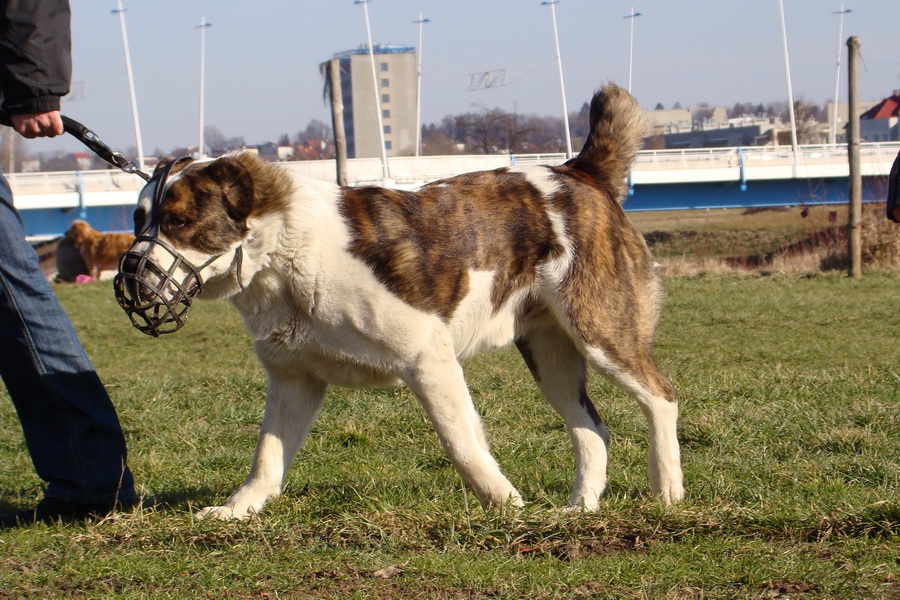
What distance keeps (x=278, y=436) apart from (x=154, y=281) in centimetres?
98

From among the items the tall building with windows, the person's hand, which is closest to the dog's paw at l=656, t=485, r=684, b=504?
the person's hand

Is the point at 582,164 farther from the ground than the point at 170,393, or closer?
farther from the ground

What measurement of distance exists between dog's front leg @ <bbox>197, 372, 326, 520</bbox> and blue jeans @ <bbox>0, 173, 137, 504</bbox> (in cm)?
52

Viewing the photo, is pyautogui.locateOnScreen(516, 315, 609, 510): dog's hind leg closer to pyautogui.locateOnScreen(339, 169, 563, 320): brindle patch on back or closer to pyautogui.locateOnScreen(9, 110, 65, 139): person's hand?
pyautogui.locateOnScreen(339, 169, 563, 320): brindle patch on back

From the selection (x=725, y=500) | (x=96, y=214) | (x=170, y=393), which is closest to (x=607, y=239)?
(x=725, y=500)

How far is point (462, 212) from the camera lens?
13.9ft

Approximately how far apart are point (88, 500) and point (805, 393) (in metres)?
4.51

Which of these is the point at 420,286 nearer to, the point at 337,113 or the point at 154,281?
the point at 154,281

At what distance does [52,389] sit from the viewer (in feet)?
13.4

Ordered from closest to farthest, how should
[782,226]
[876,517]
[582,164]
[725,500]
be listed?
[876,517]
[725,500]
[582,164]
[782,226]

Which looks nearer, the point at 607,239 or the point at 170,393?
the point at 607,239

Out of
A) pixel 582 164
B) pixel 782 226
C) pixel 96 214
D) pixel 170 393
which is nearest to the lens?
pixel 582 164

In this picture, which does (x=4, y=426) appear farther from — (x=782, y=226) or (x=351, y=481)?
(x=782, y=226)

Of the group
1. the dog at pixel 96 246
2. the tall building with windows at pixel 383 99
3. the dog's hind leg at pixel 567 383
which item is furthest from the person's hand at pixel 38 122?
the tall building with windows at pixel 383 99
